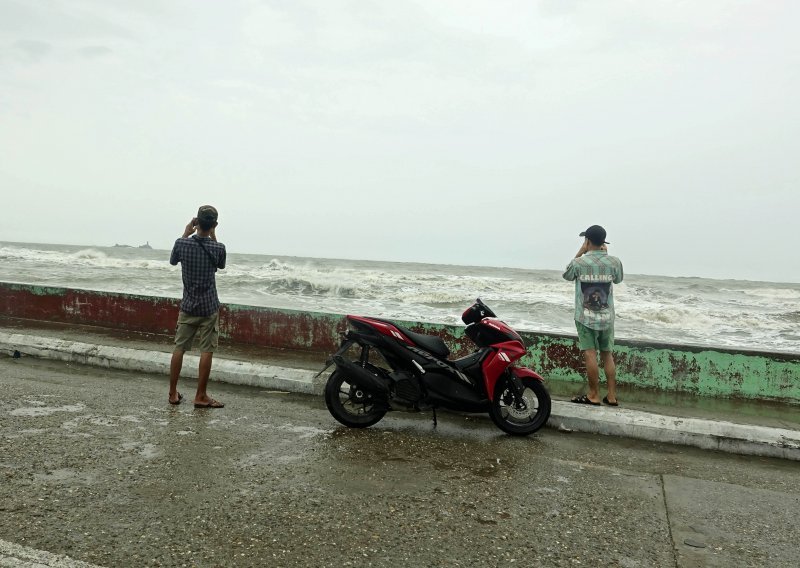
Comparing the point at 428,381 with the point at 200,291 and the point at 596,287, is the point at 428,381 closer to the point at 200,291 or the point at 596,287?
the point at 596,287

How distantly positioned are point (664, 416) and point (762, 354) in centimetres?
209

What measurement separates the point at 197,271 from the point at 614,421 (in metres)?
3.78

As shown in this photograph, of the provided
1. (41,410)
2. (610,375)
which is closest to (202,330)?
(41,410)

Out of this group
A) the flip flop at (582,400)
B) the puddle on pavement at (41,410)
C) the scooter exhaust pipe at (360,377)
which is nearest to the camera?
the puddle on pavement at (41,410)

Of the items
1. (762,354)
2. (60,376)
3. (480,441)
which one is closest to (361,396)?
(480,441)

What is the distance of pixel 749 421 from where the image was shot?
539 centimetres

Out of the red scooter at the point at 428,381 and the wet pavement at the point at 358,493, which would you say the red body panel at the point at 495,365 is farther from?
the wet pavement at the point at 358,493

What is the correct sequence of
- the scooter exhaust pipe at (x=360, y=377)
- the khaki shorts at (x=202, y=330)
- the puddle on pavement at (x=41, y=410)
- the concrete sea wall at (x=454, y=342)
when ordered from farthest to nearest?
the concrete sea wall at (x=454, y=342)
the khaki shorts at (x=202, y=330)
the scooter exhaust pipe at (x=360, y=377)
the puddle on pavement at (x=41, y=410)

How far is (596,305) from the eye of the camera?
565cm

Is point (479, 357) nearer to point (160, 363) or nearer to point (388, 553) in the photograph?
point (388, 553)

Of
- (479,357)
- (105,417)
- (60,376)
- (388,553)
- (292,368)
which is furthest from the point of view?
(292,368)

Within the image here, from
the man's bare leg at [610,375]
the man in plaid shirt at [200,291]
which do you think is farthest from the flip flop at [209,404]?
the man's bare leg at [610,375]

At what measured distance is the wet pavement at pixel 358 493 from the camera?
9.00 ft

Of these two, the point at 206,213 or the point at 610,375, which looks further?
the point at 610,375
